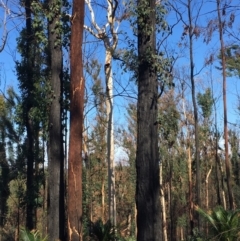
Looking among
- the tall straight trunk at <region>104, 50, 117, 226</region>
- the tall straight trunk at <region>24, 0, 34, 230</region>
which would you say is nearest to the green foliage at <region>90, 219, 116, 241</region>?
the tall straight trunk at <region>104, 50, 117, 226</region>

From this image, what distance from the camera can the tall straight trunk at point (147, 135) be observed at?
9.70m

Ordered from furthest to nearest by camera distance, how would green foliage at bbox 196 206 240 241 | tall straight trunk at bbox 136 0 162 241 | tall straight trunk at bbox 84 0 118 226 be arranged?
tall straight trunk at bbox 84 0 118 226 < green foliage at bbox 196 206 240 241 < tall straight trunk at bbox 136 0 162 241

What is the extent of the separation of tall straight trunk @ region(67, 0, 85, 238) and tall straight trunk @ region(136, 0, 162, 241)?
257cm

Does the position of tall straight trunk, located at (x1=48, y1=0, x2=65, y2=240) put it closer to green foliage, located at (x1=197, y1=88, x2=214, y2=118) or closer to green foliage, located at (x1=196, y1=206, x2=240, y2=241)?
green foliage, located at (x1=196, y1=206, x2=240, y2=241)

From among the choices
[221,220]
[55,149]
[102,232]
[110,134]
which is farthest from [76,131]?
[110,134]

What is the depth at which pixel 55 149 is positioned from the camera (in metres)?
15.1

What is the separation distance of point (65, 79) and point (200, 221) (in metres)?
10.1

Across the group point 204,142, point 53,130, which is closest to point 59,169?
point 53,130

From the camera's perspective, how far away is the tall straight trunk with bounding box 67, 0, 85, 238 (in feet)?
39.0

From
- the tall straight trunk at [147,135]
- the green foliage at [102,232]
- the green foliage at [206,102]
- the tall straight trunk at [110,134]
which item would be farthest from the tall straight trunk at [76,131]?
the green foliage at [206,102]

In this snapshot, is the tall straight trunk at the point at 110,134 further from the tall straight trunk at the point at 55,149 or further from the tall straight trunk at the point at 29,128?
the tall straight trunk at the point at 29,128

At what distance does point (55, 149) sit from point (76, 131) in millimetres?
2933

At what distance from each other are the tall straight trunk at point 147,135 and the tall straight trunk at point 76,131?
2566mm

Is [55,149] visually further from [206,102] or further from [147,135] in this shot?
[206,102]
